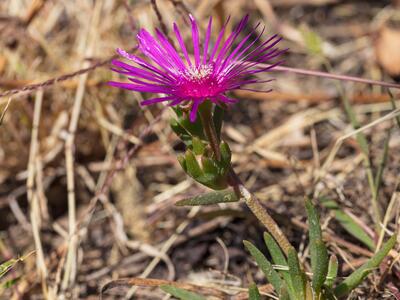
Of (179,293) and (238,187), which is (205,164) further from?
(179,293)

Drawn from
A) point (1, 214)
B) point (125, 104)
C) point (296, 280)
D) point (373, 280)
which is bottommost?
point (373, 280)

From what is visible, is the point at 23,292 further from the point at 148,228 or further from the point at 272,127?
the point at 272,127

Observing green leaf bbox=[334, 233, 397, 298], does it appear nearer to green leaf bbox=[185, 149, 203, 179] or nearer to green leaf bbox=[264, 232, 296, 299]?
green leaf bbox=[264, 232, 296, 299]

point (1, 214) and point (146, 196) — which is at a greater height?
point (1, 214)

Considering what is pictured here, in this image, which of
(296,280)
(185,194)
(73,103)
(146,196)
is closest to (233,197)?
(296,280)

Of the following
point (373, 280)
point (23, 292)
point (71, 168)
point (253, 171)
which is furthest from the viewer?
point (253, 171)

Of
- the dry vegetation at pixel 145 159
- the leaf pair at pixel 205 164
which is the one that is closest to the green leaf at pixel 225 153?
the leaf pair at pixel 205 164

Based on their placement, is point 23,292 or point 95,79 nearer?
point 23,292
